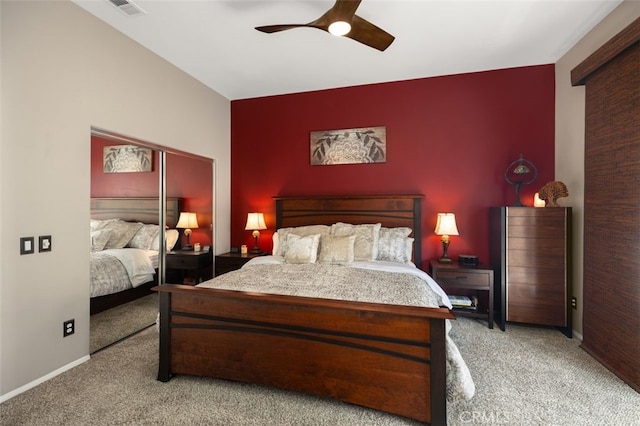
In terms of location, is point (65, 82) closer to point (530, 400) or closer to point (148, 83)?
point (148, 83)

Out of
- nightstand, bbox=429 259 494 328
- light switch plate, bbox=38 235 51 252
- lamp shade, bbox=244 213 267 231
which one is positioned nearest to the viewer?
light switch plate, bbox=38 235 51 252

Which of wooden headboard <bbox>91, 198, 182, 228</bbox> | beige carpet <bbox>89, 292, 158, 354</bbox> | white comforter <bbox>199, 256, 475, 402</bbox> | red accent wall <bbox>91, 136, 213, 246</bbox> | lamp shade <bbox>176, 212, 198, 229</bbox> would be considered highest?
red accent wall <bbox>91, 136, 213, 246</bbox>

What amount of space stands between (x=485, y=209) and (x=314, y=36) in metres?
2.70

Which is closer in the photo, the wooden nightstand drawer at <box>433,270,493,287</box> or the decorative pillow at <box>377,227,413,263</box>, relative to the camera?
the wooden nightstand drawer at <box>433,270,493,287</box>

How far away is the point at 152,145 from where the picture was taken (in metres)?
3.07

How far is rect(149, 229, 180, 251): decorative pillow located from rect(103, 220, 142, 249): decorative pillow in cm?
26

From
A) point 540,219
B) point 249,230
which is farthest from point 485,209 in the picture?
point 249,230

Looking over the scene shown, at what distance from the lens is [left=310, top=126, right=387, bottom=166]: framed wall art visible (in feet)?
12.6

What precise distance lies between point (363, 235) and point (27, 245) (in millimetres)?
2843

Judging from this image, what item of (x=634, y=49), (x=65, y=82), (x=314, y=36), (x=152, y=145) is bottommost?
(x=152, y=145)

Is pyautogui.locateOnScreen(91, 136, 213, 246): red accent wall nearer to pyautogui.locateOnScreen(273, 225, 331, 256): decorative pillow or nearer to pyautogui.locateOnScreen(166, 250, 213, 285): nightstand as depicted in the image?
pyautogui.locateOnScreen(166, 250, 213, 285): nightstand

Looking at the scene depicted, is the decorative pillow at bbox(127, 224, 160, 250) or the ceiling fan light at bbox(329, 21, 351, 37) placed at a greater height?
the ceiling fan light at bbox(329, 21, 351, 37)

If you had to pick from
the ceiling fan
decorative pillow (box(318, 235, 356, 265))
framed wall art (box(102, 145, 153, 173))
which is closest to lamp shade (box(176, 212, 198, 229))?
framed wall art (box(102, 145, 153, 173))

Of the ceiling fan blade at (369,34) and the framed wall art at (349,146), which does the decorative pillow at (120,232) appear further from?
the ceiling fan blade at (369,34)
